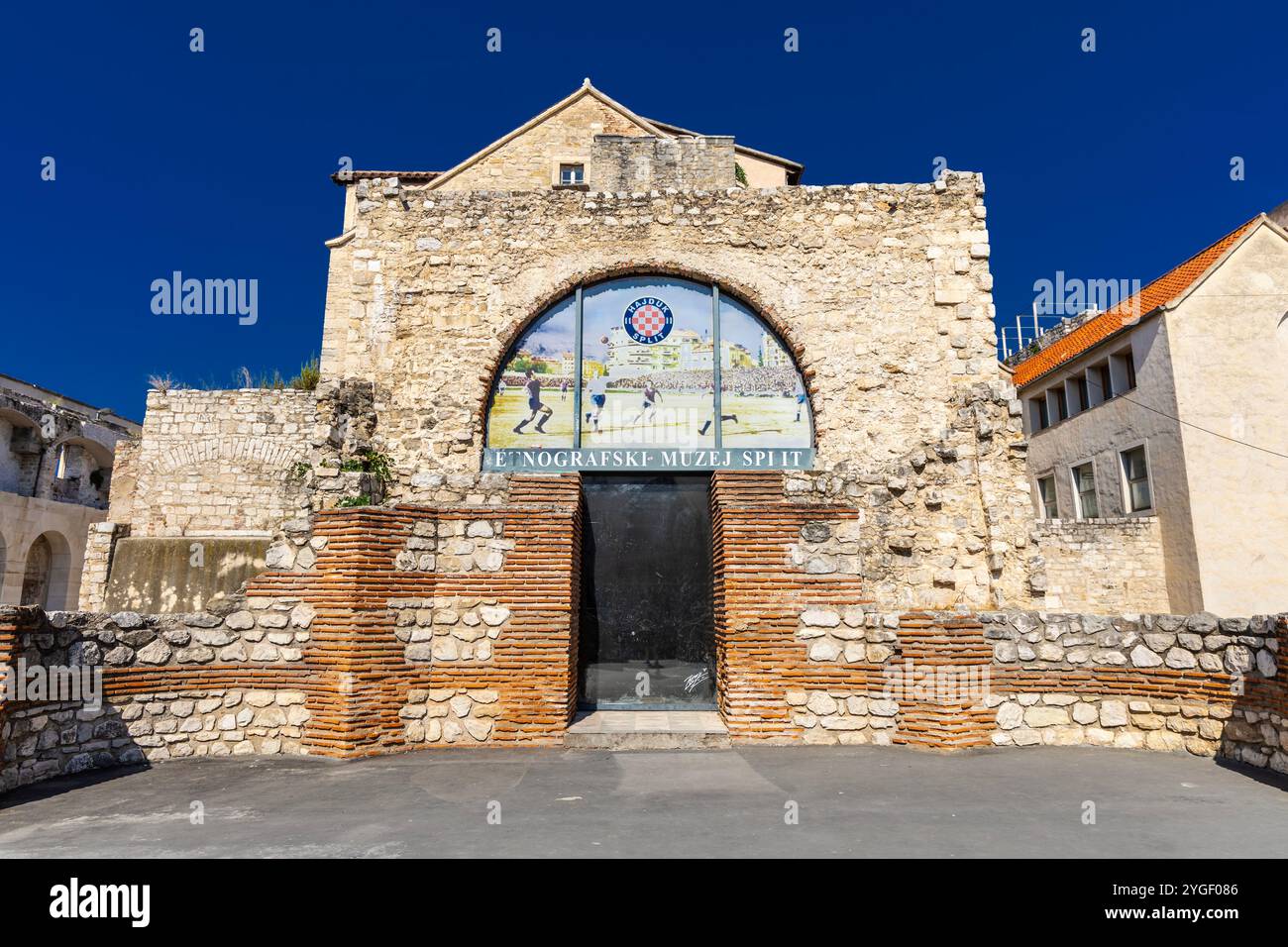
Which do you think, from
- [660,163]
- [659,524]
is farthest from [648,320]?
[659,524]

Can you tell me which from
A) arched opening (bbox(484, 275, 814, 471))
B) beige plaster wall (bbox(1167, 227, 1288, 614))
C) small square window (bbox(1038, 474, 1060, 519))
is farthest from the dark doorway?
small square window (bbox(1038, 474, 1060, 519))

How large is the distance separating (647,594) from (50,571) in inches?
982

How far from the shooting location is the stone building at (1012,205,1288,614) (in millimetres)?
15117

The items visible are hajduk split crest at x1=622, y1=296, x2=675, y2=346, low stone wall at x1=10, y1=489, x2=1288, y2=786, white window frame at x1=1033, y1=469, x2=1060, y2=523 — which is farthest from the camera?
white window frame at x1=1033, y1=469, x2=1060, y2=523

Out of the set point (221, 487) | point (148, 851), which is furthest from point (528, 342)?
point (221, 487)

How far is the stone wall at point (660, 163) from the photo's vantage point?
33.3 feet

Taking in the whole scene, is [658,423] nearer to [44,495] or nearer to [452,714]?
[452,714]

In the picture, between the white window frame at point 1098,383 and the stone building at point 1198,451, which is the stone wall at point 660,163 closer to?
the stone building at point 1198,451

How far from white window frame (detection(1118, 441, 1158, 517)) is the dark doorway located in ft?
42.8

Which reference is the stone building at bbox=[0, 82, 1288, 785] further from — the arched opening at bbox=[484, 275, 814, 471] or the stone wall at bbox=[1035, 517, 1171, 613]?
the stone wall at bbox=[1035, 517, 1171, 613]

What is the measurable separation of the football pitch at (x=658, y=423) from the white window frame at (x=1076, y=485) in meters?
12.9

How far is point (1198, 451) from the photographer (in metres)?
15.3
